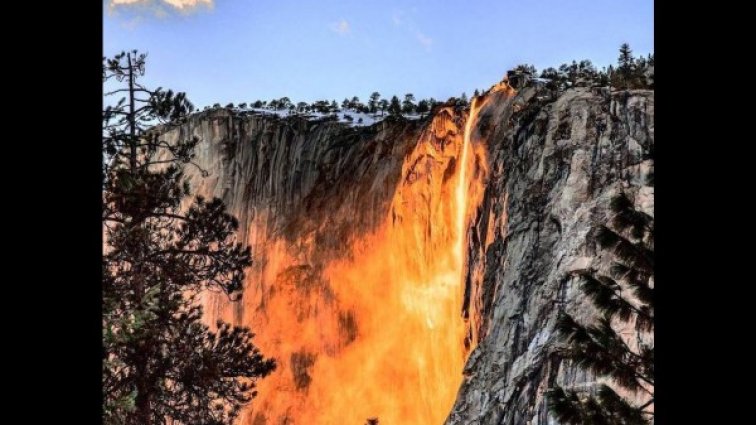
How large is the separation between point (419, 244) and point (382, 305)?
3.73m

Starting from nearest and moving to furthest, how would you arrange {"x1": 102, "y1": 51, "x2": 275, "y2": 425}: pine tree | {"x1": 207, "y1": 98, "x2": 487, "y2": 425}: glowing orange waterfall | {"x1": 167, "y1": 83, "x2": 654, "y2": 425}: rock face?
{"x1": 102, "y1": 51, "x2": 275, "y2": 425}: pine tree, {"x1": 167, "y1": 83, "x2": 654, "y2": 425}: rock face, {"x1": 207, "y1": 98, "x2": 487, "y2": 425}: glowing orange waterfall

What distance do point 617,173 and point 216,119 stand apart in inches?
1011

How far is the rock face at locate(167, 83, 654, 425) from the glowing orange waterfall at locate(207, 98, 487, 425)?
7 cm

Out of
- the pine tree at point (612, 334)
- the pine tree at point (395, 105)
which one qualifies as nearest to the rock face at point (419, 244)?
the pine tree at point (612, 334)

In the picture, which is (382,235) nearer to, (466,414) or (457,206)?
(457,206)

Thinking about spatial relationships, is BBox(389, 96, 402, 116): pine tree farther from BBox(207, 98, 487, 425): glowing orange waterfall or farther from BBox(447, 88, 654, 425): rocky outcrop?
BBox(447, 88, 654, 425): rocky outcrop

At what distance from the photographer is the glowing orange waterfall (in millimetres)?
27594

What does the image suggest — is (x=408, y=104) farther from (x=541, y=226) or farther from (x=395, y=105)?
(x=541, y=226)

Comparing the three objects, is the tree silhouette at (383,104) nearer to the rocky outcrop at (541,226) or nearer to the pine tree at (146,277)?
the rocky outcrop at (541,226)

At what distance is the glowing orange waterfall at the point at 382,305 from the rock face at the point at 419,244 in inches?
2.7

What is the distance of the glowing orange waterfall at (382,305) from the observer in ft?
90.5

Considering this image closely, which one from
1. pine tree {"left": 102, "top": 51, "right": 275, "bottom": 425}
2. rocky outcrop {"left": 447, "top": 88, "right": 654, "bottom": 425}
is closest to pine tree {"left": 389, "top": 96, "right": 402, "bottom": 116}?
rocky outcrop {"left": 447, "top": 88, "right": 654, "bottom": 425}

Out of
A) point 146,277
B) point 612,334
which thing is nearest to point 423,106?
point 146,277

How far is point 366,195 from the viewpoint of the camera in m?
34.0
